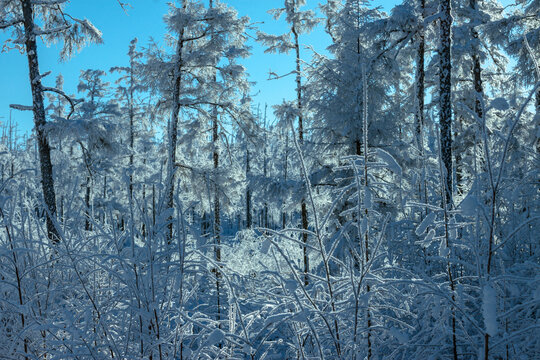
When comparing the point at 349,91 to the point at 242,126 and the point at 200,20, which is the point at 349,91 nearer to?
the point at 242,126

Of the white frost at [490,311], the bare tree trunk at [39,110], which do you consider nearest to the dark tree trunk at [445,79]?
the white frost at [490,311]

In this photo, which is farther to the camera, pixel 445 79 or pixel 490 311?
pixel 445 79

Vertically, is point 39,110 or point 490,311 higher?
point 39,110

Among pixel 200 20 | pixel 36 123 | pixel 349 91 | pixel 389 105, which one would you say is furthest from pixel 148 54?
pixel 389 105

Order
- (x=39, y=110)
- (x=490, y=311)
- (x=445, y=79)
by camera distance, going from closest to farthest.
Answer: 1. (x=490, y=311)
2. (x=445, y=79)
3. (x=39, y=110)

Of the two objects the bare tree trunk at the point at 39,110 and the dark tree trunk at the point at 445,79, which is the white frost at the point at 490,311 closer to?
the dark tree trunk at the point at 445,79

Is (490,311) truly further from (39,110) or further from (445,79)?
(39,110)

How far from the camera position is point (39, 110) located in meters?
8.84

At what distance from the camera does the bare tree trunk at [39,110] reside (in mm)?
8656

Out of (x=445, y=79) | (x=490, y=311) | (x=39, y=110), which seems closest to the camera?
(x=490, y=311)

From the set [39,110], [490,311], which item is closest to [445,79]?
[490,311]

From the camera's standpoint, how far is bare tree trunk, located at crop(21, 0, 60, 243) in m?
8.66

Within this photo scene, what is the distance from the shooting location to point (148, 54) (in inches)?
426

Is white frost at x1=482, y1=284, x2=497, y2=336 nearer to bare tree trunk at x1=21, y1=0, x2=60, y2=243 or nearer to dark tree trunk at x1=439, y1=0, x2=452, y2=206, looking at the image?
dark tree trunk at x1=439, y1=0, x2=452, y2=206
